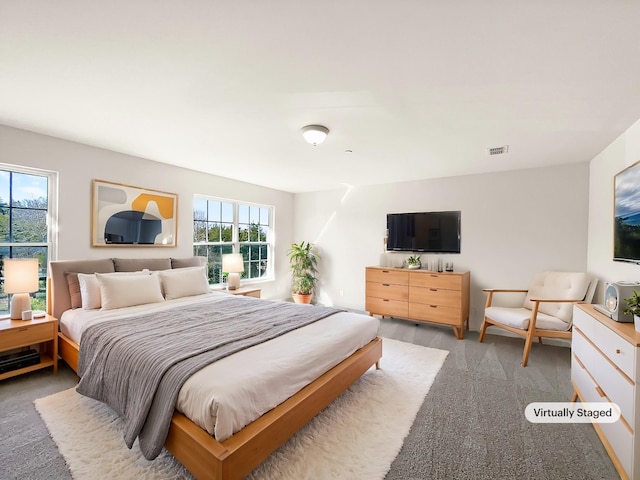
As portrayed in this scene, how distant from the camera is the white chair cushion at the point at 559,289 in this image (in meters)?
3.27

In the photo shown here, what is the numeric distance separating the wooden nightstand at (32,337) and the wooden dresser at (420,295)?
153 inches

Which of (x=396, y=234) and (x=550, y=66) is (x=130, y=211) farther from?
(x=550, y=66)

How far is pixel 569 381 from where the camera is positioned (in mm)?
2730

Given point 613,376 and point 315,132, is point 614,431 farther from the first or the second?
point 315,132

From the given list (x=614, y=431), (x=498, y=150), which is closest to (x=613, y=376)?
(x=614, y=431)

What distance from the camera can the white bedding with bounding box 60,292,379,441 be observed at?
1.48 m

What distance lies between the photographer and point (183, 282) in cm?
359

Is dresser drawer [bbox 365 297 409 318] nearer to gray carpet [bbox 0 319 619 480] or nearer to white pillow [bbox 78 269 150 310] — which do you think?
gray carpet [bbox 0 319 619 480]

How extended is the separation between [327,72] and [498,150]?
94.0 inches

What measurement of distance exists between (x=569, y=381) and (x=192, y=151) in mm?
4586

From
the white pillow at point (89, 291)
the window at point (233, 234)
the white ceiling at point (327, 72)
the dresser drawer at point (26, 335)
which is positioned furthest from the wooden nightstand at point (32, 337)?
the window at point (233, 234)

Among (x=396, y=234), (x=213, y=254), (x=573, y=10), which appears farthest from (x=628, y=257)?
(x=213, y=254)

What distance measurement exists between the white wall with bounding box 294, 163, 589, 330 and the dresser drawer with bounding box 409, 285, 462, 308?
1.97 feet

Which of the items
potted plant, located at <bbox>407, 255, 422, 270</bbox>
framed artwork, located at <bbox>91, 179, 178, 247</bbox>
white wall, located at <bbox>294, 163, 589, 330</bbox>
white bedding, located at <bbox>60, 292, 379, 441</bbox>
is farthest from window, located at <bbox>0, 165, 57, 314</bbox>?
potted plant, located at <bbox>407, 255, 422, 270</bbox>
